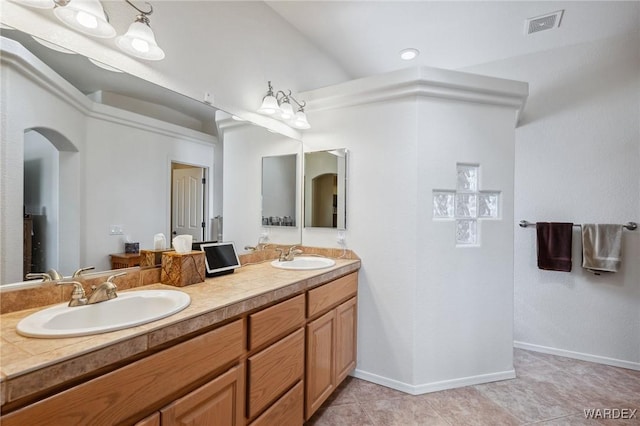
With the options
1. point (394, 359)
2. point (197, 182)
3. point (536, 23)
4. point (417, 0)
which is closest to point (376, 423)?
point (394, 359)

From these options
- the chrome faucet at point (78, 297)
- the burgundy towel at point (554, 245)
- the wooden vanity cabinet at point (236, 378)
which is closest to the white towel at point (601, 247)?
the burgundy towel at point (554, 245)

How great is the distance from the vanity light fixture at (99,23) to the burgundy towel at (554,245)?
3.34 metres

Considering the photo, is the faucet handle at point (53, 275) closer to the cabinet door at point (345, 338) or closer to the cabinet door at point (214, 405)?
the cabinet door at point (214, 405)

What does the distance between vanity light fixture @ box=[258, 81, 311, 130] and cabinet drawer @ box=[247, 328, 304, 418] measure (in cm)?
157

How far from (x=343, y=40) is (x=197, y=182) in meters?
1.89

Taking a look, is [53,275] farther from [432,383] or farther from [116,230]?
[432,383]

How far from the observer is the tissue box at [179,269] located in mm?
1439

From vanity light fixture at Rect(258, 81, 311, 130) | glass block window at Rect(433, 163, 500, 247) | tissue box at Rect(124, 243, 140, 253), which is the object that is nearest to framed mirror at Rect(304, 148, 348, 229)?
vanity light fixture at Rect(258, 81, 311, 130)

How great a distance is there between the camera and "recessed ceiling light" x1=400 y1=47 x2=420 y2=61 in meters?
2.79

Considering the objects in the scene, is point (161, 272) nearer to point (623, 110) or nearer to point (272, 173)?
point (272, 173)

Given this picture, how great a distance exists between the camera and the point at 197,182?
1.80 m

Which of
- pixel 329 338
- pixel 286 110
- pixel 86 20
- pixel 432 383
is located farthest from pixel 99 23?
pixel 432 383

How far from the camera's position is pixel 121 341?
826 millimetres

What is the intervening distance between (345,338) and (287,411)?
72 centimetres
